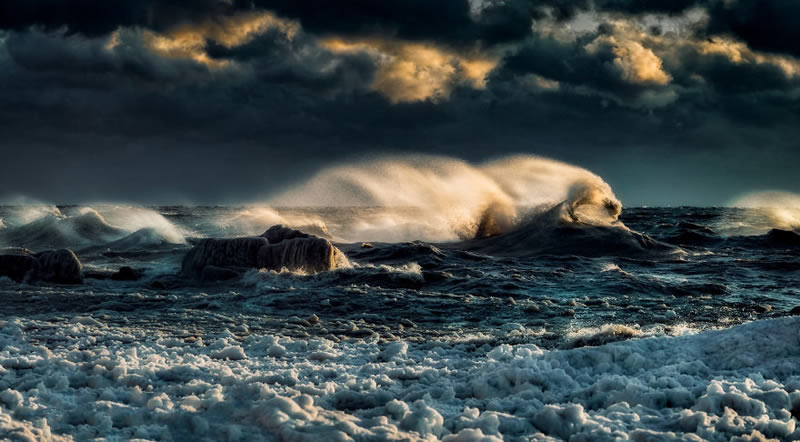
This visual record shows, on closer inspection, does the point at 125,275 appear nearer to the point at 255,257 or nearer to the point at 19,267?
the point at 19,267

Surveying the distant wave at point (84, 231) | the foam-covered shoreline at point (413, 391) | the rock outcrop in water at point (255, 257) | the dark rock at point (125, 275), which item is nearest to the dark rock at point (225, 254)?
the rock outcrop in water at point (255, 257)

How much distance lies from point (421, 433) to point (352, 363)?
2458 mm

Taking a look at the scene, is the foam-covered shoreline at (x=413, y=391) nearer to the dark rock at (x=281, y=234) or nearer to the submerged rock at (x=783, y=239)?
the dark rock at (x=281, y=234)

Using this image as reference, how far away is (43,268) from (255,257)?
4.54m

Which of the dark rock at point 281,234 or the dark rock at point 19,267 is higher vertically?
the dark rock at point 281,234

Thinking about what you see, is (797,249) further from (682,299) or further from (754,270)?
(682,299)

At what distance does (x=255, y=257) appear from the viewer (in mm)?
15023

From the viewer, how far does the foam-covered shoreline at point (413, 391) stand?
395 cm

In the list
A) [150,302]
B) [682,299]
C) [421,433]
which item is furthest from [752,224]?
[421,433]

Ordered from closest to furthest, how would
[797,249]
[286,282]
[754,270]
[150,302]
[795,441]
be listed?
[795,441] → [150,302] → [286,282] → [754,270] → [797,249]

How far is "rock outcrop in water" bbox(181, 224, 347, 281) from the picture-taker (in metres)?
14.6

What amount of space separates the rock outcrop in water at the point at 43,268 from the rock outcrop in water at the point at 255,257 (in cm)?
242

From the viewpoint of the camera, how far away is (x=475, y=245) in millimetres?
24797

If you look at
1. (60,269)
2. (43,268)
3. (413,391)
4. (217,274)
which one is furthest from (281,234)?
(413,391)
